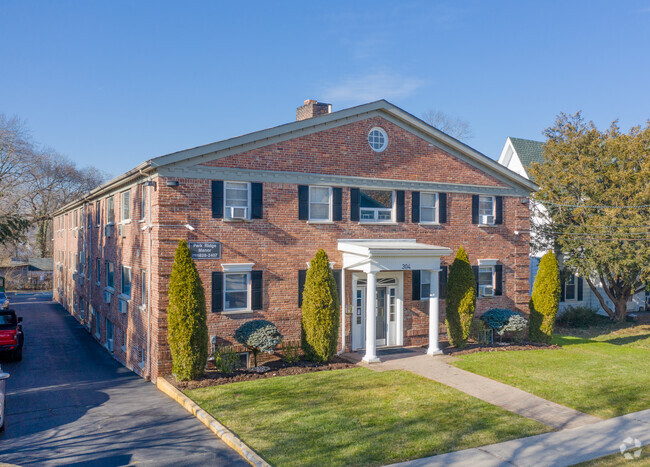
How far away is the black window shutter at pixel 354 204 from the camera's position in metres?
17.6

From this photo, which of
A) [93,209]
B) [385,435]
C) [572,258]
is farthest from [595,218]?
[93,209]

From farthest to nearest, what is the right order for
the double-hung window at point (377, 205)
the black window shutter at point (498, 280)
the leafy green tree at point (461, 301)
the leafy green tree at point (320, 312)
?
the black window shutter at point (498, 280)
the double-hung window at point (377, 205)
the leafy green tree at point (461, 301)
the leafy green tree at point (320, 312)

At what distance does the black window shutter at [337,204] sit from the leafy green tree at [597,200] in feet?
40.5

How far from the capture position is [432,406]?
38.4ft

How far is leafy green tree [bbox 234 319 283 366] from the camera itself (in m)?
14.8

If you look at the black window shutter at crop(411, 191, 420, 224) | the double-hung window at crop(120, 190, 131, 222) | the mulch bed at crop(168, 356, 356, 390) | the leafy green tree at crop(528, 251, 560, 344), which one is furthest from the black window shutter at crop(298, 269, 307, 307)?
the leafy green tree at crop(528, 251, 560, 344)

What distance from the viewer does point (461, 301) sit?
18.0 metres

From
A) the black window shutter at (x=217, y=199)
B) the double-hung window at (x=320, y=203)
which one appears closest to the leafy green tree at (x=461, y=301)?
the double-hung window at (x=320, y=203)

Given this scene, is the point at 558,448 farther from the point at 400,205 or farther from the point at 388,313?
the point at 400,205

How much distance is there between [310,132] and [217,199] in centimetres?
376

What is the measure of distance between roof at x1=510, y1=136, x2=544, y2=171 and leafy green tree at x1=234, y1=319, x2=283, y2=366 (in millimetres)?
21494

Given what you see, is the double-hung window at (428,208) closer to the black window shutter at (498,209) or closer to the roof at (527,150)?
the black window shutter at (498,209)

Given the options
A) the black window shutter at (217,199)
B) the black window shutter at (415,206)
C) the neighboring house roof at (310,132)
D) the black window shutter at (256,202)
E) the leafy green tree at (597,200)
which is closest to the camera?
the neighboring house roof at (310,132)

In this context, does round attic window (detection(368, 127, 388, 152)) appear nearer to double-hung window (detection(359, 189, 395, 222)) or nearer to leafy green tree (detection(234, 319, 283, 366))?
double-hung window (detection(359, 189, 395, 222))
